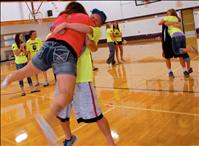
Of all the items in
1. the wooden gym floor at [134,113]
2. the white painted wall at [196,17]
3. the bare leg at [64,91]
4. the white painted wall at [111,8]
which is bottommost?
the wooden gym floor at [134,113]

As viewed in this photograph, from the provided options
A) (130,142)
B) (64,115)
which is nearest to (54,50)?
(64,115)

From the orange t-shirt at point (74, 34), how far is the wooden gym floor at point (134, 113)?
496mm

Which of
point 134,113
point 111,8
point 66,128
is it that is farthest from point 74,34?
point 111,8

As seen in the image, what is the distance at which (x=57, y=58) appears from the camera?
1.85 meters

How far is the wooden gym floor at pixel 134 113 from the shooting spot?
8.43 feet

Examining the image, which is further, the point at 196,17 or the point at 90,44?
the point at 196,17

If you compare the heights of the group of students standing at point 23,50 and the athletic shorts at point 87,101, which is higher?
the group of students standing at point 23,50

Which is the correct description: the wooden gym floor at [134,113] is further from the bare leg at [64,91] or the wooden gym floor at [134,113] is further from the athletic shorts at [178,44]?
the athletic shorts at [178,44]

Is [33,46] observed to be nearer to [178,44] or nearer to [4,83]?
[178,44]

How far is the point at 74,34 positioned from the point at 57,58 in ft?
0.70

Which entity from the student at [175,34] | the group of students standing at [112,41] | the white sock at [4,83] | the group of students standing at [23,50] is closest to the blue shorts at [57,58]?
the white sock at [4,83]

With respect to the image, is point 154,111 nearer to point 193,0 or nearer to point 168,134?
point 168,134

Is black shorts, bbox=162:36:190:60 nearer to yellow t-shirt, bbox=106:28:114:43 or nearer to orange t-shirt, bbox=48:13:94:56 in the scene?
yellow t-shirt, bbox=106:28:114:43

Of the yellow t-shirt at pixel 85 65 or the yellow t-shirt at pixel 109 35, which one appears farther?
the yellow t-shirt at pixel 109 35
